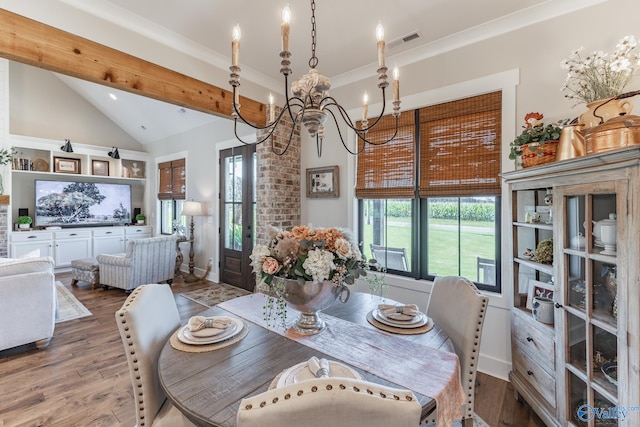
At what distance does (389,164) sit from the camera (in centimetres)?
298

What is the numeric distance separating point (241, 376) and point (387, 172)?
94.2 inches

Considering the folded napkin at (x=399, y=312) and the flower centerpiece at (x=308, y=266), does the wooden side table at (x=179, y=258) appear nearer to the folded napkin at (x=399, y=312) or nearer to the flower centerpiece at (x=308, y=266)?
the flower centerpiece at (x=308, y=266)

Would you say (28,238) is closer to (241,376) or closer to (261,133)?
(261,133)

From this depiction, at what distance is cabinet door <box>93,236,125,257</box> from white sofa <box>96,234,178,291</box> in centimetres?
204

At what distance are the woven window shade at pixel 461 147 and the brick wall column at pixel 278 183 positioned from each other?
1630 millimetres

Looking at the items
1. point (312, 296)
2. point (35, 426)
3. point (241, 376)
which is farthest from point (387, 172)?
point (35, 426)

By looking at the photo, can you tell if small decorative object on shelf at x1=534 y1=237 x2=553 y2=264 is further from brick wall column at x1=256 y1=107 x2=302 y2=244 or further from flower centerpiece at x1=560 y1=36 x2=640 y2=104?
brick wall column at x1=256 y1=107 x2=302 y2=244

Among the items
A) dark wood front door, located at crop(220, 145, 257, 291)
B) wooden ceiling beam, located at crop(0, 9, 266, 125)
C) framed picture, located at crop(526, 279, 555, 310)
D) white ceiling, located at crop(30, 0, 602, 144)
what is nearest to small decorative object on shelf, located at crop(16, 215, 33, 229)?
dark wood front door, located at crop(220, 145, 257, 291)

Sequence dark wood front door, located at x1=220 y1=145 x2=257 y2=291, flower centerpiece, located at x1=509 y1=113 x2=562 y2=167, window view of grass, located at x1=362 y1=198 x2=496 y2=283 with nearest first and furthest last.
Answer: flower centerpiece, located at x1=509 y1=113 x2=562 y2=167 < window view of grass, located at x1=362 y1=198 x2=496 y2=283 < dark wood front door, located at x1=220 y1=145 x2=257 y2=291

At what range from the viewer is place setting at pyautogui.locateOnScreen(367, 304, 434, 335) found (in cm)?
153

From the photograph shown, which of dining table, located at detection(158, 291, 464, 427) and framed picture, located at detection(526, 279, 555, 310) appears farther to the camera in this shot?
framed picture, located at detection(526, 279, 555, 310)

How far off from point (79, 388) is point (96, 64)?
8.22 ft

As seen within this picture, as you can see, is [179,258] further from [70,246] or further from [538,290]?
[538,290]

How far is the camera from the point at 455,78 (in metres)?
2.57
